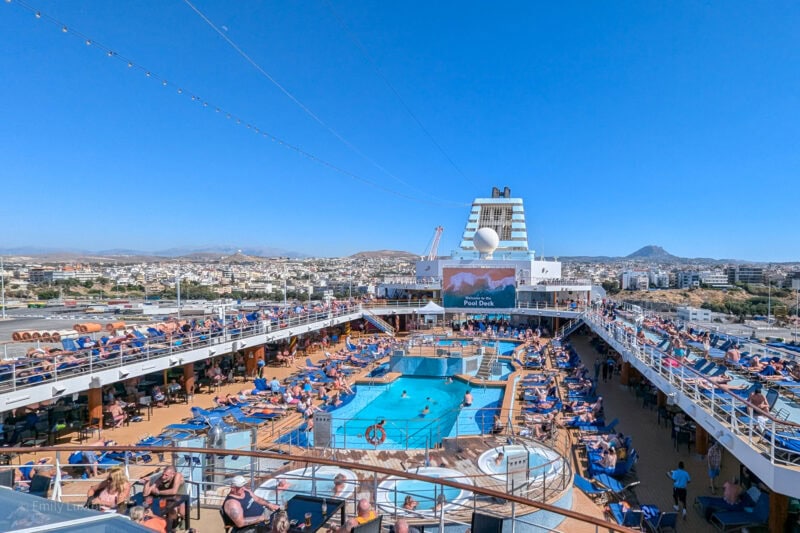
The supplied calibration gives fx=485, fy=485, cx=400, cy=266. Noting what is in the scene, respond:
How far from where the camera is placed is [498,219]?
35.1m

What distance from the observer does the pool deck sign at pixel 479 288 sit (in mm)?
27438

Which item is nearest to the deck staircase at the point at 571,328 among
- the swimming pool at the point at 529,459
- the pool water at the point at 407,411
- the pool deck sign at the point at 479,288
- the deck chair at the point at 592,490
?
the pool deck sign at the point at 479,288

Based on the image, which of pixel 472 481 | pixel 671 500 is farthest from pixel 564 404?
pixel 472 481

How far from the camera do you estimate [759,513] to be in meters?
6.33

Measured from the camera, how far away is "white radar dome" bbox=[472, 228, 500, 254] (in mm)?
30422

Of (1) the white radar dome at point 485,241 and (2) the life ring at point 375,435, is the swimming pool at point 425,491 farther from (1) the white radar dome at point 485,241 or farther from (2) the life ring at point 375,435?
(1) the white radar dome at point 485,241

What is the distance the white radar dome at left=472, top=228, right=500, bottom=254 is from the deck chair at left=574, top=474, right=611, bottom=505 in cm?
2331

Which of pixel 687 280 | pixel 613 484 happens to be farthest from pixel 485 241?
pixel 687 280

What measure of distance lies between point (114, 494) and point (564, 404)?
10.6m

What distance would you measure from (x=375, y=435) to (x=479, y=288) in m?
18.3

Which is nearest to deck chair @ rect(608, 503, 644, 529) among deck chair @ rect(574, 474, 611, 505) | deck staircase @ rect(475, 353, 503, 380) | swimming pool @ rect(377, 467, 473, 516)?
deck chair @ rect(574, 474, 611, 505)

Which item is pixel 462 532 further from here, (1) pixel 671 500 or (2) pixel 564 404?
(2) pixel 564 404

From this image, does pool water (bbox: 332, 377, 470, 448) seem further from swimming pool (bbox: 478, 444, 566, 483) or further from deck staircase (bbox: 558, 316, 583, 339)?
deck staircase (bbox: 558, 316, 583, 339)

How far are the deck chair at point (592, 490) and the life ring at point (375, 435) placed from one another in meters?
4.14
